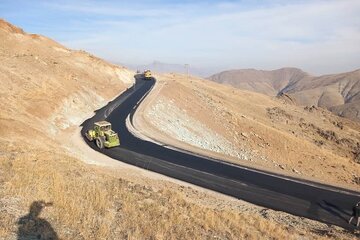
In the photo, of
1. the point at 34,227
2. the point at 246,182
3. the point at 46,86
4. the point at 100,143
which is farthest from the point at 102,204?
the point at 46,86

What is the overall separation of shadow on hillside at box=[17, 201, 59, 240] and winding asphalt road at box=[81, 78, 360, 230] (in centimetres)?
1367

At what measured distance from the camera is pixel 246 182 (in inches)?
1069

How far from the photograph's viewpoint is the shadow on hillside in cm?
1241

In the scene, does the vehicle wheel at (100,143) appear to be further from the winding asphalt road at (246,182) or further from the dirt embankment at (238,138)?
the dirt embankment at (238,138)

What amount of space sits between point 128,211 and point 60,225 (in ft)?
10.8

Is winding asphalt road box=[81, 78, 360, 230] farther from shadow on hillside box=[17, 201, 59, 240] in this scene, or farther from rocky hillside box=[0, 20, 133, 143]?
shadow on hillside box=[17, 201, 59, 240]

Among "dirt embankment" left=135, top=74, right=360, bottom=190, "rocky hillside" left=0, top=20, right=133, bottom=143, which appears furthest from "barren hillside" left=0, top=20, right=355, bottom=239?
"dirt embankment" left=135, top=74, right=360, bottom=190

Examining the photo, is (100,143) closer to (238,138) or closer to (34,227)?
(34,227)

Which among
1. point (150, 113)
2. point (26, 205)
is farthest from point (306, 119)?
point (26, 205)

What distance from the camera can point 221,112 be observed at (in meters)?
62.9

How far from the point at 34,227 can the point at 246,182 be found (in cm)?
1713

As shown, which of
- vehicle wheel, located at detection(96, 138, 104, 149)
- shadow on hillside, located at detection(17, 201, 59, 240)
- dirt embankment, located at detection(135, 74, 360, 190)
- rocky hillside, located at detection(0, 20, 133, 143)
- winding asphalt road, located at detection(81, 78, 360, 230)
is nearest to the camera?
shadow on hillside, located at detection(17, 201, 59, 240)

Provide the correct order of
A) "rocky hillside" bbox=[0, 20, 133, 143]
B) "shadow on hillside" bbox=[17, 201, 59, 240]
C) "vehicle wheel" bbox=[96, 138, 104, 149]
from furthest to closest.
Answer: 1. "rocky hillside" bbox=[0, 20, 133, 143]
2. "vehicle wheel" bbox=[96, 138, 104, 149]
3. "shadow on hillside" bbox=[17, 201, 59, 240]

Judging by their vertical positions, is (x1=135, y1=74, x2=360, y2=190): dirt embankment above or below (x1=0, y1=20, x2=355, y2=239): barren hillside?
below
